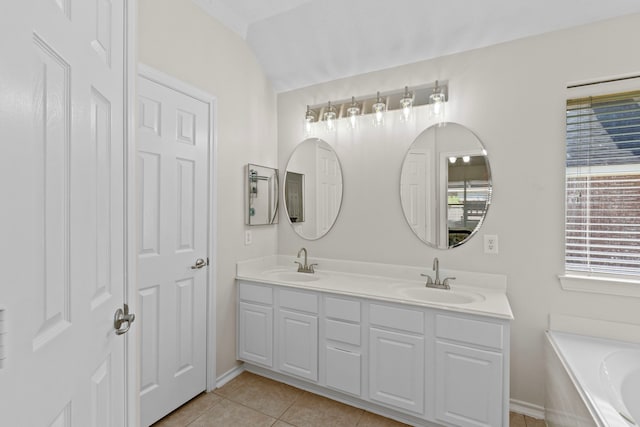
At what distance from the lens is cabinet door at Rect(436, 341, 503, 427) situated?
5.59 ft

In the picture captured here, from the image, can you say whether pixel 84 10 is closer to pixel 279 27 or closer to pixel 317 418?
pixel 279 27

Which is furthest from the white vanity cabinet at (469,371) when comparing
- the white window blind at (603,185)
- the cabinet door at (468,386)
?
the white window blind at (603,185)

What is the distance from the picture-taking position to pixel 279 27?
250 cm

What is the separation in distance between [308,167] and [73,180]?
2.16 metres

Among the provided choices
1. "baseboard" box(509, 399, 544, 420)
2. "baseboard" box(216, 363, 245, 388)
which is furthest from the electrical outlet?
"baseboard" box(216, 363, 245, 388)

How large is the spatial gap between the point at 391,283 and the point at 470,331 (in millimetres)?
676

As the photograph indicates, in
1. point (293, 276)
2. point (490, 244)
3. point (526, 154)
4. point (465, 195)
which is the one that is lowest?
Answer: point (293, 276)

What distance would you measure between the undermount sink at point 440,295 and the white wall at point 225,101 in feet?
4.24

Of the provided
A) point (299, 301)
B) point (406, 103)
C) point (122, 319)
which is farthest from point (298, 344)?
point (406, 103)

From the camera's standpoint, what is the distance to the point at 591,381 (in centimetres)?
146

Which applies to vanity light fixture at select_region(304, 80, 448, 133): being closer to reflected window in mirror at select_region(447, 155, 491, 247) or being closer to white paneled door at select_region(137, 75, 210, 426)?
reflected window in mirror at select_region(447, 155, 491, 247)

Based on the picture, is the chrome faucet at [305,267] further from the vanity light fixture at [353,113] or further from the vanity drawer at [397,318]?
the vanity light fixture at [353,113]

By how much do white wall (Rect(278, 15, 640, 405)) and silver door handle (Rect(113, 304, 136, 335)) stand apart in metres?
1.86

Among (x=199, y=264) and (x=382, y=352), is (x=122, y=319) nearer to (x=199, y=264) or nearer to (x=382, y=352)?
(x=199, y=264)
